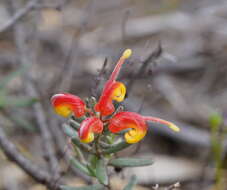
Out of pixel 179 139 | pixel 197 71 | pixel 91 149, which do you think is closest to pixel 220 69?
pixel 197 71

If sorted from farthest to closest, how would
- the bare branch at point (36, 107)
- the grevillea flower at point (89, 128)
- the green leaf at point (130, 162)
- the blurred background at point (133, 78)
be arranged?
the blurred background at point (133, 78) → the bare branch at point (36, 107) → the green leaf at point (130, 162) → the grevillea flower at point (89, 128)

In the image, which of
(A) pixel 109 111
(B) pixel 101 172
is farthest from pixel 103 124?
(B) pixel 101 172

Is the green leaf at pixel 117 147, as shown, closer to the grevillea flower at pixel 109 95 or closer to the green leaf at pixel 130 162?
the green leaf at pixel 130 162

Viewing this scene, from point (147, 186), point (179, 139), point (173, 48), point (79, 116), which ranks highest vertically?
point (173, 48)

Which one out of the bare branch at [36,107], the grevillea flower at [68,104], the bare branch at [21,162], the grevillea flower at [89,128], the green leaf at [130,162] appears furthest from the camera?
the bare branch at [36,107]

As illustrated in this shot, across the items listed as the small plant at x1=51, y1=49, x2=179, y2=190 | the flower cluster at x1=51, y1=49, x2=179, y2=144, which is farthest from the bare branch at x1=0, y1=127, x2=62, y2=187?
the flower cluster at x1=51, y1=49, x2=179, y2=144

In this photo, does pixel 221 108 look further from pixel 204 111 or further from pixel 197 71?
pixel 197 71

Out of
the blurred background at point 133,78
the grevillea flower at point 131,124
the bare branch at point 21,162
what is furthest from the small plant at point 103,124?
the bare branch at point 21,162

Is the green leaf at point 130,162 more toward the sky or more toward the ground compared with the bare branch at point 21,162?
more toward the sky
